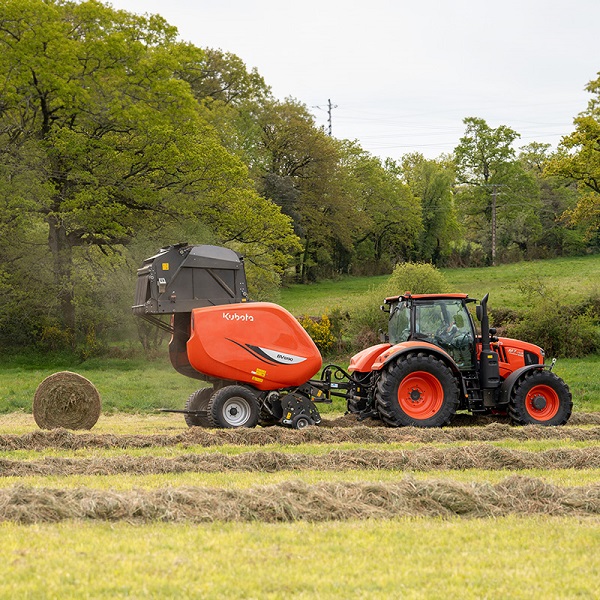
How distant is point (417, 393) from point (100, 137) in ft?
60.8

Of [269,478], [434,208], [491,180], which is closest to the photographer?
[269,478]

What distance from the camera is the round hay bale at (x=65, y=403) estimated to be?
1489 cm

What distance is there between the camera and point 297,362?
563 inches

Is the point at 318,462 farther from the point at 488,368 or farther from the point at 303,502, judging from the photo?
the point at 488,368

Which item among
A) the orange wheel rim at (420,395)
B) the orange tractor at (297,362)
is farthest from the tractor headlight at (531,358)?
→ the orange wheel rim at (420,395)

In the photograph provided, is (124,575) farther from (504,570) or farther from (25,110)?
(25,110)

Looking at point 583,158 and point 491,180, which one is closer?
point 583,158

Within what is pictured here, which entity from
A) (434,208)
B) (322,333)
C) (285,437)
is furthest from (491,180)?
(285,437)

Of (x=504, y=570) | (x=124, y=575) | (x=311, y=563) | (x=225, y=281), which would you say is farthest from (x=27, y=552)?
(x=225, y=281)

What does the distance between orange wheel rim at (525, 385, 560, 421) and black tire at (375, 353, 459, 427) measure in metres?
1.35

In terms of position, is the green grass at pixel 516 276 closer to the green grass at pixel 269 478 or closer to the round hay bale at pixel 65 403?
the round hay bale at pixel 65 403

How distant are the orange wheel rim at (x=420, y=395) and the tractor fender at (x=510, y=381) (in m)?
1.16

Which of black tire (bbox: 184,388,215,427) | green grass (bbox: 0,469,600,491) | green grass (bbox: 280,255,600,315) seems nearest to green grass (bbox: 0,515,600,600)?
green grass (bbox: 0,469,600,491)

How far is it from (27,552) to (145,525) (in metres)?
1.08
